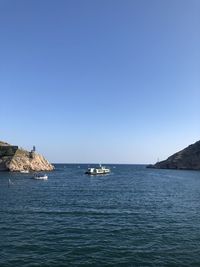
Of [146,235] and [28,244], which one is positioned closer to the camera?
[28,244]

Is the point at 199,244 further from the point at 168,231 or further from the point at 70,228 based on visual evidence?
the point at 70,228

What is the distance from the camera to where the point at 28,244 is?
37969 mm

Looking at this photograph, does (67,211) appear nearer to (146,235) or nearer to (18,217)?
(18,217)

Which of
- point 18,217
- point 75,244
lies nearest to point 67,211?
point 18,217

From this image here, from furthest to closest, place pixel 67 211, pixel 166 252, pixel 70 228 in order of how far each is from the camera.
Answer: pixel 67 211, pixel 70 228, pixel 166 252

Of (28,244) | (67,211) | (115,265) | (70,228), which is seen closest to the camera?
(115,265)

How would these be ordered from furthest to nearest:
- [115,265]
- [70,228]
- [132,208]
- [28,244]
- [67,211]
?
1. [132,208]
2. [67,211]
3. [70,228]
4. [28,244]
5. [115,265]

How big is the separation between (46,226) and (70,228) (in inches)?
141

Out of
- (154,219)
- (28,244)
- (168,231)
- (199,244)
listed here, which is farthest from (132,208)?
(28,244)

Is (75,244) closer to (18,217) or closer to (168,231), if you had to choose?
(168,231)

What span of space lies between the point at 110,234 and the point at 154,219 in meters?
12.9

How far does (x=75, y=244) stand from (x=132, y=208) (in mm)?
28629

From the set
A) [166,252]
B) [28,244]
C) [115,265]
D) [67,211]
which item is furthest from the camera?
[67,211]

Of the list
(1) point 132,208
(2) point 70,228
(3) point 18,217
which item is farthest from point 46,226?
(1) point 132,208
